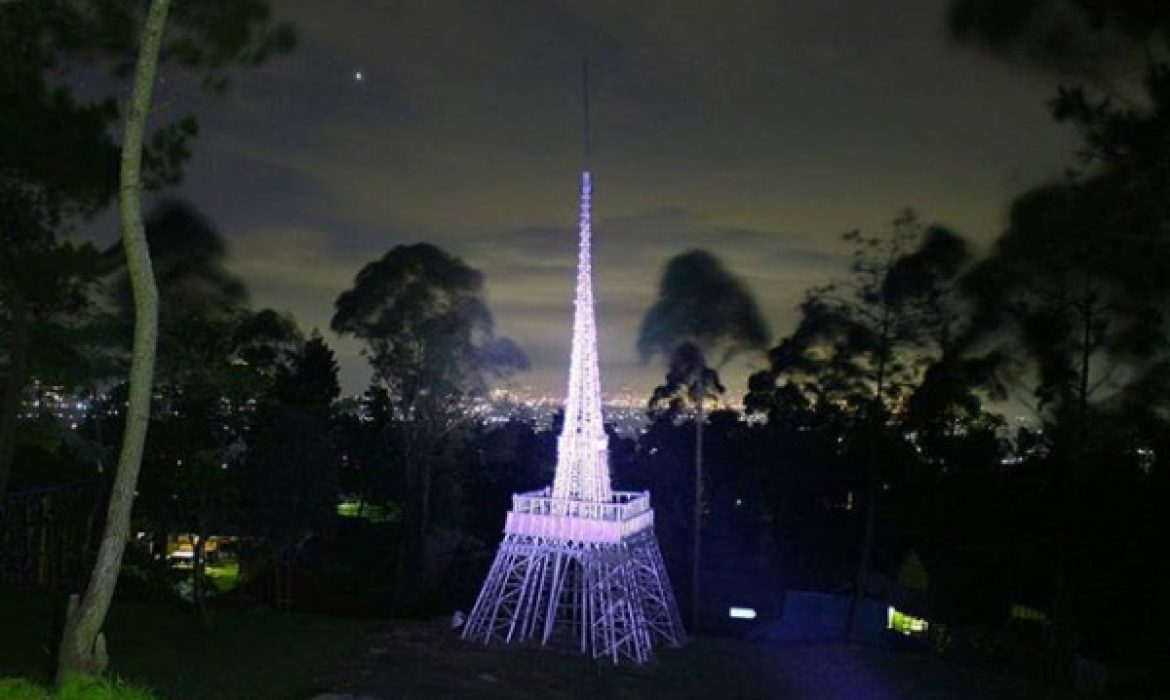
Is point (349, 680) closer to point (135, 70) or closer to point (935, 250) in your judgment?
point (135, 70)

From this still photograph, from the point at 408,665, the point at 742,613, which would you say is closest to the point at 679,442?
the point at 742,613

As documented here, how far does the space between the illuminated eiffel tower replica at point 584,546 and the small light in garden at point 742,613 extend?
8.40 meters

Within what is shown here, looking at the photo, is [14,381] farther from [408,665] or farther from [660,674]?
[660,674]

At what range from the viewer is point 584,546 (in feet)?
73.9

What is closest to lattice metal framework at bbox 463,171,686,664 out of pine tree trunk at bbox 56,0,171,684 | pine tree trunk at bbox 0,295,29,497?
pine tree trunk at bbox 0,295,29,497

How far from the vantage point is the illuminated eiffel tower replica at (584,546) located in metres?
22.5

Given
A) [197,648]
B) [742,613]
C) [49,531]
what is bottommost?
[742,613]

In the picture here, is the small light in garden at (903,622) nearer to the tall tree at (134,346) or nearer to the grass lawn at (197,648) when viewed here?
the grass lawn at (197,648)

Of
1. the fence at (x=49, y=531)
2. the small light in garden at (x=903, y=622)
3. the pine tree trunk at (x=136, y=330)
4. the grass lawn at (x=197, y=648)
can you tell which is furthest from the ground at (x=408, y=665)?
the small light in garden at (x=903, y=622)

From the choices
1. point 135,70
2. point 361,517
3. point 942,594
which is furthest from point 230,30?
point 361,517

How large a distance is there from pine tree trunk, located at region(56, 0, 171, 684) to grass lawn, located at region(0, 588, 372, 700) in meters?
2.21

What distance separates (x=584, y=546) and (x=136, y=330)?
1307cm

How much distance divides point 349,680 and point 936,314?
52.9ft

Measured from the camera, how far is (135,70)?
11.6 m
